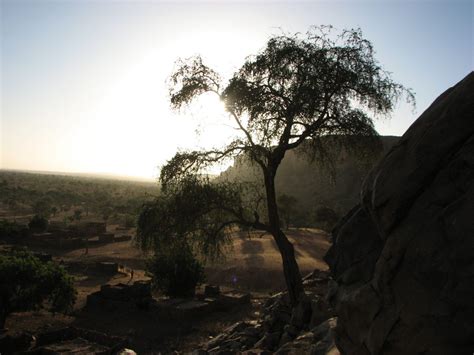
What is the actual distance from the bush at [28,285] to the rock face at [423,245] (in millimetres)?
12912

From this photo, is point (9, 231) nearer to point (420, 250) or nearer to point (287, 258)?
point (287, 258)

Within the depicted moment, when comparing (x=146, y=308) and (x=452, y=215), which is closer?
(x=452, y=215)

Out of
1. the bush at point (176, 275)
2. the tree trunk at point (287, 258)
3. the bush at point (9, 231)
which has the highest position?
the tree trunk at point (287, 258)

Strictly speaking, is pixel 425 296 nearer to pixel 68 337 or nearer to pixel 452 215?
pixel 452 215

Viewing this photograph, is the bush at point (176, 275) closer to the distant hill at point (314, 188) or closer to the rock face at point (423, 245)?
the rock face at point (423, 245)

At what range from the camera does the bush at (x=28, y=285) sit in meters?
14.9

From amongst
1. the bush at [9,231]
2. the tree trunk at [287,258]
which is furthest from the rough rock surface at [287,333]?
the bush at [9,231]

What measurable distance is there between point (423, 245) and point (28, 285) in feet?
48.6

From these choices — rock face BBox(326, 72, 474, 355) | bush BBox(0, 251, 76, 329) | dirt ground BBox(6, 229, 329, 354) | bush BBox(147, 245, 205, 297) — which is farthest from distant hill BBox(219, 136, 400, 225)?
rock face BBox(326, 72, 474, 355)

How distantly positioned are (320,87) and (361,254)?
678cm

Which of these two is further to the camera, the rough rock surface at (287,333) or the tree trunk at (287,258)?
the tree trunk at (287,258)

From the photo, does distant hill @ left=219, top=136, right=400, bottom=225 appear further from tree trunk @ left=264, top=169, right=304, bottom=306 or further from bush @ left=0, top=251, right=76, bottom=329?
tree trunk @ left=264, top=169, right=304, bottom=306

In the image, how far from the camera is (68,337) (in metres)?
13.4

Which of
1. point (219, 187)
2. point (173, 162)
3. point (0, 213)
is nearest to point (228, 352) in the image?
point (219, 187)
